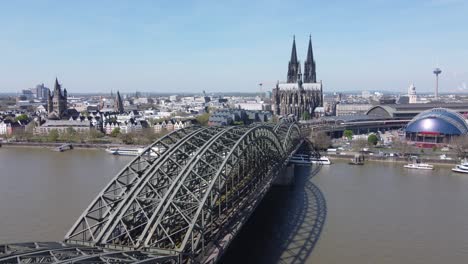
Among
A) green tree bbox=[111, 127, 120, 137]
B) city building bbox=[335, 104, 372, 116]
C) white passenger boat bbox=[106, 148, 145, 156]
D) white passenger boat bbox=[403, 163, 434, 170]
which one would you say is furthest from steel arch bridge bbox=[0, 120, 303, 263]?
city building bbox=[335, 104, 372, 116]

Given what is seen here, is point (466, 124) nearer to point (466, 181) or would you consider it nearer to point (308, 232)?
point (466, 181)

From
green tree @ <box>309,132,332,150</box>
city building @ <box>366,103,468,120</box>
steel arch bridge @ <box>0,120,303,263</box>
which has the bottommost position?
green tree @ <box>309,132,332,150</box>

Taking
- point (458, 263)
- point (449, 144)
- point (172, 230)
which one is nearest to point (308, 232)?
point (458, 263)

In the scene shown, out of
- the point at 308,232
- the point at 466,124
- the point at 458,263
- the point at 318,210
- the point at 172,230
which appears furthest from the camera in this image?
the point at 466,124

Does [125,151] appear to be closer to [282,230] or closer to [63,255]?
[282,230]

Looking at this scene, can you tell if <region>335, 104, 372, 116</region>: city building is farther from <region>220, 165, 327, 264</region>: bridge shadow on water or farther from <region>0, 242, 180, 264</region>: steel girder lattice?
<region>0, 242, 180, 264</region>: steel girder lattice
